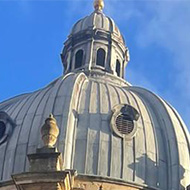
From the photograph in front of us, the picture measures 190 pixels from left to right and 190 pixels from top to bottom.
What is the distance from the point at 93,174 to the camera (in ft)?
98.1

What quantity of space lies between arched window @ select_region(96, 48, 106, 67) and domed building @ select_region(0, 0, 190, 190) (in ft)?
11.9

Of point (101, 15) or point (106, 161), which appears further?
point (101, 15)

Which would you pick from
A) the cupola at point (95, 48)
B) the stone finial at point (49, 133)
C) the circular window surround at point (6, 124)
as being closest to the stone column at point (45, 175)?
the stone finial at point (49, 133)

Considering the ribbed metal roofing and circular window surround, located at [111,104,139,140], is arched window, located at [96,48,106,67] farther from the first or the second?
circular window surround, located at [111,104,139,140]

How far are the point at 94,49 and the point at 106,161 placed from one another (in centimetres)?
1171

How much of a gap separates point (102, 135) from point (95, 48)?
34.2 ft

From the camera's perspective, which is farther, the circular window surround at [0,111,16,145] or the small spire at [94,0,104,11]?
the small spire at [94,0,104,11]

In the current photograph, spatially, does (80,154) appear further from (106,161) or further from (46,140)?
(46,140)

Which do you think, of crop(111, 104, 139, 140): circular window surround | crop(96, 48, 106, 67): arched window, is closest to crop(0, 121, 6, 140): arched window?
crop(111, 104, 139, 140): circular window surround

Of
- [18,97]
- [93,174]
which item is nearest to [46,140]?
[93,174]

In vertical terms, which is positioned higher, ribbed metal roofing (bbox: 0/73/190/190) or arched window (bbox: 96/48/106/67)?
arched window (bbox: 96/48/106/67)

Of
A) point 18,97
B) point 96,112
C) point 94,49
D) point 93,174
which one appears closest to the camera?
A: point 93,174

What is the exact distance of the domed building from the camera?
30297mm

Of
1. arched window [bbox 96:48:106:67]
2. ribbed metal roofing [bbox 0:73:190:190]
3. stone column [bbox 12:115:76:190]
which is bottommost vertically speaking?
stone column [bbox 12:115:76:190]
